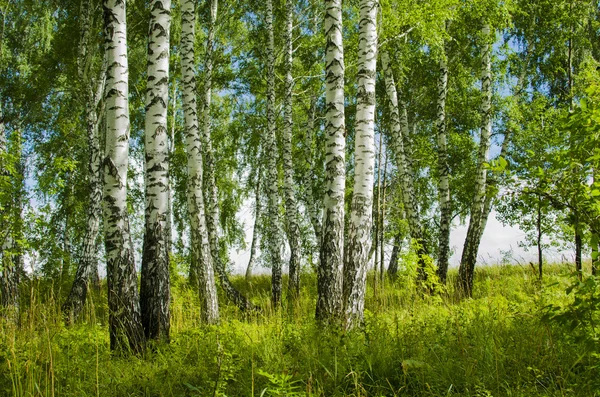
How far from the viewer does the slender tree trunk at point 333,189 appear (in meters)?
Result: 5.88

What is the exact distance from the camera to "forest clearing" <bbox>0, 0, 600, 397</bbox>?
347cm

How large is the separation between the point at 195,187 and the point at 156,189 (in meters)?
2.25

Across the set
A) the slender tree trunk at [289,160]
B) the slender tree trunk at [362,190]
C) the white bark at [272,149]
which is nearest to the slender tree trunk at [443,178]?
the slender tree trunk at [289,160]

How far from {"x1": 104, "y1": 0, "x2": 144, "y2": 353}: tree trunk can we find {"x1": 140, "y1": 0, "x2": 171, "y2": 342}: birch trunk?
236 mm

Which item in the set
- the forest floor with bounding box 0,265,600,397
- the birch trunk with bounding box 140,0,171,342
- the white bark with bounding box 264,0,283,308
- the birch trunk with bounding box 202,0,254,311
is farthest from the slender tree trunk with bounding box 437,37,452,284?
the birch trunk with bounding box 140,0,171,342

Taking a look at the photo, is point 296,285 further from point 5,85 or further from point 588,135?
point 5,85

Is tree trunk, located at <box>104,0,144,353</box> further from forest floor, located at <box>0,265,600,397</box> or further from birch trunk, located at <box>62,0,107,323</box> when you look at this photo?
birch trunk, located at <box>62,0,107,323</box>

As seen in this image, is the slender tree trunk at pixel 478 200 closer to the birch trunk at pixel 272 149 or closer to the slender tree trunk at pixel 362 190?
the birch trunk at pixel 272 149

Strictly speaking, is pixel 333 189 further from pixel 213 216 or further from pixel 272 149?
pixel 272 149

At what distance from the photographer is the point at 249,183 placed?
21.5 m

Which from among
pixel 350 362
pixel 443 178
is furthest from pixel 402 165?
pixel 350 362

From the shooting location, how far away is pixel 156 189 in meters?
5.93

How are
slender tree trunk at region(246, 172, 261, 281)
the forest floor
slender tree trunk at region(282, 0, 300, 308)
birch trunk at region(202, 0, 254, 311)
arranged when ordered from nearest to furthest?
the forest floor < birch trunk at region(202, 0, 254, 311) < slender tree trunk at region(282, 0, 300, 308) < slender tree trunk at region(246, 172, 261, 281)

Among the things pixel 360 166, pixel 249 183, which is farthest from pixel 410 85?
pixel 360 166
